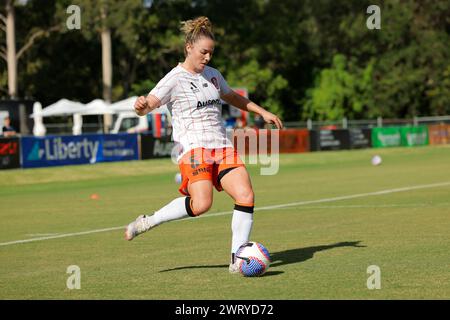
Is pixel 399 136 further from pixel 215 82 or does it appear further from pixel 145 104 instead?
pixel 145 104

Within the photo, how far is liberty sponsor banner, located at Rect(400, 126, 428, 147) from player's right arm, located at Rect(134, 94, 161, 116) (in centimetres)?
4430

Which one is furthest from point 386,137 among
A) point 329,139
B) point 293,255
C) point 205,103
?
point 205,103

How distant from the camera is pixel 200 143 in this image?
30.4 ft

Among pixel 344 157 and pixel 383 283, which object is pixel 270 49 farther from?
pixel 383 283

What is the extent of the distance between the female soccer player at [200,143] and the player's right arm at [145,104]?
0.05 meters

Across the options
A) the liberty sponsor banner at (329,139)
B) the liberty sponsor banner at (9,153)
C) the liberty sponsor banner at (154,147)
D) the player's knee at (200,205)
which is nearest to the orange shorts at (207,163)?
the player's knee at (200,205)

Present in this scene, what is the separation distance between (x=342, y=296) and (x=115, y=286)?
203 cm

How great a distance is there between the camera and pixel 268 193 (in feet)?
69.9

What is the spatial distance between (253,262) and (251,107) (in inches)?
66.0

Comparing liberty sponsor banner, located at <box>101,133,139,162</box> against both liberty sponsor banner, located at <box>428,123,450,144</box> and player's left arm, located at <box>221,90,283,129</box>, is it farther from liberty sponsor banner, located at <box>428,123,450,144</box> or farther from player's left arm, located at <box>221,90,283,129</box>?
player's left arm, located at <box>221,90,283,129</box>

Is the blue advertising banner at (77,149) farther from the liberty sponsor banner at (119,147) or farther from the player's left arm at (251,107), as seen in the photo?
the player's left arm at (251,107)

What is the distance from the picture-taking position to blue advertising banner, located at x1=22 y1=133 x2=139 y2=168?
1258 inches

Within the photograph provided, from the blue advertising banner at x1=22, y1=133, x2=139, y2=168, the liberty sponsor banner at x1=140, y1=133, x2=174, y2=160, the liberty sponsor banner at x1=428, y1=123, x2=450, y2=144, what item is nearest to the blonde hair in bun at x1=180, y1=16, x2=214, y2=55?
the blue advertising banner at x1=22, y1=133, x2=139, y2=168

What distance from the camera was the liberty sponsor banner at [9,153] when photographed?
101 feet
